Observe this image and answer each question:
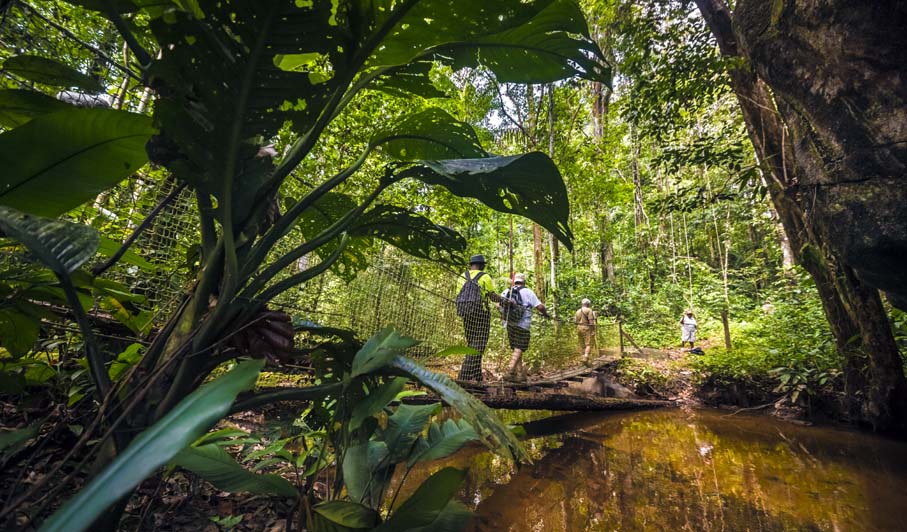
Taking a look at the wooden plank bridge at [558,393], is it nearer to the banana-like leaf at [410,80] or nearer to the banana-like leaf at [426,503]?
the banana-like leaf at [426,503]

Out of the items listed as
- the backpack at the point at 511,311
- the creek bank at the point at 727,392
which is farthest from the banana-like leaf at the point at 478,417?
the creek bank at the point at 727,392

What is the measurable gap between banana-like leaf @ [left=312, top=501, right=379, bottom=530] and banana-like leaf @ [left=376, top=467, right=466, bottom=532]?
0.09m

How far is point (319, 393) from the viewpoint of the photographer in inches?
28.0

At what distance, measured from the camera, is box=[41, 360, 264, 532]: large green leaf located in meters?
0.29

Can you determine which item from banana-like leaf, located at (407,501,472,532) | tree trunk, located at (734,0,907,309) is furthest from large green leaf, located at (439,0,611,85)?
tree trunk, located at (734,0,907,309)

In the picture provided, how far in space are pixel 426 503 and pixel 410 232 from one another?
2.29ft

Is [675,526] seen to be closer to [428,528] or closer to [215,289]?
[428,528]

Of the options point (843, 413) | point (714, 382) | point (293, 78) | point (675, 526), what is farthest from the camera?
point (714, 382)

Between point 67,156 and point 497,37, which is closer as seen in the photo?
point 67,156

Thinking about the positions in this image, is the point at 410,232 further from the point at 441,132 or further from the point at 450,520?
the point at 450,520

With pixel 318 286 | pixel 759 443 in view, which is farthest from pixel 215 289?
pixel 759 443

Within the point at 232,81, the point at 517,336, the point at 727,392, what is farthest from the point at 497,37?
the point at 727,392

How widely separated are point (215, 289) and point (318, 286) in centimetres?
172

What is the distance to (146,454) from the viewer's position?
333 mm
